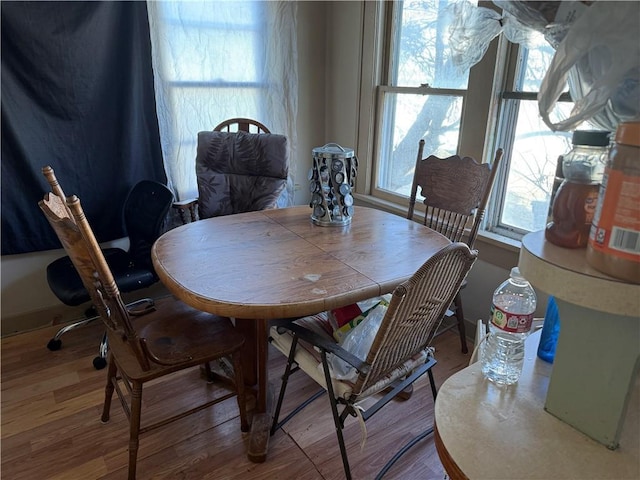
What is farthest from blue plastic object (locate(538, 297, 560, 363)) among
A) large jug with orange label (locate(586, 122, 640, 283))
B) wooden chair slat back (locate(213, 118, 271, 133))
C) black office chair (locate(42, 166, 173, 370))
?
wooden chair slat back (locate(213, 118, 271, 133))

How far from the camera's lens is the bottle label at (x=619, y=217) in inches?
21.2

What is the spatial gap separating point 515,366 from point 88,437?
1.66 metres

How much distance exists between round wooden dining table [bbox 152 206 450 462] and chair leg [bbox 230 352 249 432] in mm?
55

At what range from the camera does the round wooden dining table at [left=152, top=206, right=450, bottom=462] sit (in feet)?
4.31

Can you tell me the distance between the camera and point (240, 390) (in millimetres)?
1684

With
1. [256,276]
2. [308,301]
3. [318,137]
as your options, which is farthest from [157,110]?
[308,301]

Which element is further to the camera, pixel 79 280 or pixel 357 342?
pixel 79 280

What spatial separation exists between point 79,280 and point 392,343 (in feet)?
5.51

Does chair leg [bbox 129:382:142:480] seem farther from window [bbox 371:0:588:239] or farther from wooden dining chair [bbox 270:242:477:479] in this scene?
window [bbox 371:0:588:239]

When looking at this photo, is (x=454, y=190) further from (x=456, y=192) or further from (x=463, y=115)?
(x=463, y=115)

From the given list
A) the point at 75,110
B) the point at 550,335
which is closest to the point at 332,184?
the point at 550,335

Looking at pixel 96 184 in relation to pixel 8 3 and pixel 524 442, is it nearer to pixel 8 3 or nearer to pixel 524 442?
pixel 8 3

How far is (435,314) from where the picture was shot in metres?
1.35

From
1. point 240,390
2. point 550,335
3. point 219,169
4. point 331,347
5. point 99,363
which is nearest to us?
point 550,335
